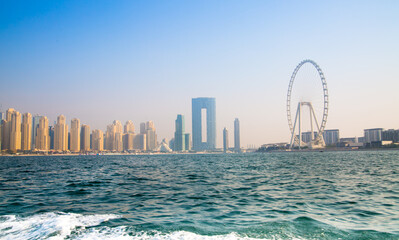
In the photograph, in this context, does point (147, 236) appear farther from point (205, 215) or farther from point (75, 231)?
point (205, 215)

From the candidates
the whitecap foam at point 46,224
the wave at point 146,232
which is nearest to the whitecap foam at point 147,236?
the wave at point 146,232

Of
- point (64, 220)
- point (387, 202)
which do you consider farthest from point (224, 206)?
point (387, 202)

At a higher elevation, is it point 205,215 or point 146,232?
point 146,232

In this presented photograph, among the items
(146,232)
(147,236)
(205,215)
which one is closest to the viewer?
(147,236)

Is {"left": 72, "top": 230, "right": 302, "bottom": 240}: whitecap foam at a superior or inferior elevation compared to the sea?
superior

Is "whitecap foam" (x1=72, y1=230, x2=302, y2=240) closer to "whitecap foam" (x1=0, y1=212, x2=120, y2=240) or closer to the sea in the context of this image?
the sea

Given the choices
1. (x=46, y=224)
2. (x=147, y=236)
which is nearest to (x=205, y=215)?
(x=147, y=236)

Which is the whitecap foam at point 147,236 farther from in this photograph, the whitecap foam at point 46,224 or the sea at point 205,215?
the whitecap foam at point 46,224

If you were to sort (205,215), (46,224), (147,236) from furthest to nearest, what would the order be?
(205,215), (46,224), (147,236)

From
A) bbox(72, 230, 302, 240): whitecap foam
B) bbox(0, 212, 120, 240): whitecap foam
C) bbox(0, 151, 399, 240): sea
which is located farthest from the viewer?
bbox(0, 212, 120, 240): whitecap foam

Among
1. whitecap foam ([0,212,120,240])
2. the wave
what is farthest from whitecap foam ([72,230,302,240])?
whitecap foam ([0,212,120,240])
